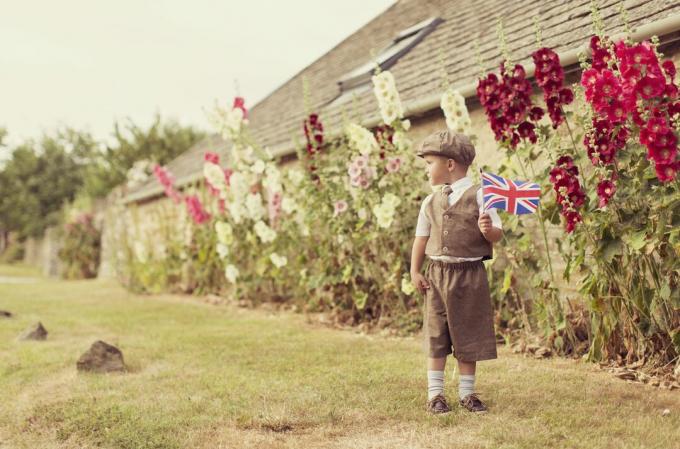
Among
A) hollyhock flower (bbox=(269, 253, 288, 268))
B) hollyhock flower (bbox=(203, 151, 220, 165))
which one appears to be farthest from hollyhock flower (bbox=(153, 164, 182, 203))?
hollyhock flower (bbox=(269, 253, 288, 268))

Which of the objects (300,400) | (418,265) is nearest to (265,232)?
(300,400)

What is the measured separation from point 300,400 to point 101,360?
5.89ft

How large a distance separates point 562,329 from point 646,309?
2.50 ft

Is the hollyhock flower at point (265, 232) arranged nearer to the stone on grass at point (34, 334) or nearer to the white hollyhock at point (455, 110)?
the stone on grass at point (34, 334)

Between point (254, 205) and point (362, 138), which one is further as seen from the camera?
point (254, 205)

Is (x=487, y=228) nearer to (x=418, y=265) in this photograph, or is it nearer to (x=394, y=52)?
(x=418, y=265)

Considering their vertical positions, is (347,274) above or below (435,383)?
above

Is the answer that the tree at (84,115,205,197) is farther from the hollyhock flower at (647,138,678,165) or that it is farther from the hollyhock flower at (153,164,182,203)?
the hollyhock flower at (647,138,678,165)

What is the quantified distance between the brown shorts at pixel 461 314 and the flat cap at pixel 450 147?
0.53m

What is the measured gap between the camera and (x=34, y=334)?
6.43 metres

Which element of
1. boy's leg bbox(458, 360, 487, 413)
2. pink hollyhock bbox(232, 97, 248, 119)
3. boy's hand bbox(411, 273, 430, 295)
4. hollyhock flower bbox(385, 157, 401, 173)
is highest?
pink hollyhock bbox(232, 97, 248, 119)

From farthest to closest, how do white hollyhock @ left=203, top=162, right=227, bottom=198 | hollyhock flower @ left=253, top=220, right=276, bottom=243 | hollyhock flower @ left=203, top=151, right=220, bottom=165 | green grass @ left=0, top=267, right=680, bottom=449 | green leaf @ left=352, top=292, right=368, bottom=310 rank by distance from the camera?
hollyhock flower @ left=203, top=151, right=220, bottom=165 < white hollyhock @ left=203, top=162, right=227, bottom=198 < hollyhock flower @ left=253, top=220, right=276, bottom=243 < green leaf @ left=352, top=292, right=368, bottom=310 < green grass @ left=0, top=267, right=680, bottom=449

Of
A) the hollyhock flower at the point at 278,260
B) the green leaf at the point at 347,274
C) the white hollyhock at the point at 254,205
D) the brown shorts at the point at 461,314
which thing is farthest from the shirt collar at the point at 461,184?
the white hollyhock at the point at 254,205

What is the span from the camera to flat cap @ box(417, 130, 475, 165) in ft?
11.2
